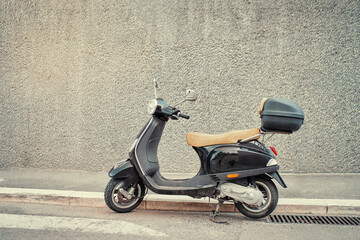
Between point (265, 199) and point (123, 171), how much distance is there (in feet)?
5.50

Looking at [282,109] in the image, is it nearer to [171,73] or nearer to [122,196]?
[122,196]

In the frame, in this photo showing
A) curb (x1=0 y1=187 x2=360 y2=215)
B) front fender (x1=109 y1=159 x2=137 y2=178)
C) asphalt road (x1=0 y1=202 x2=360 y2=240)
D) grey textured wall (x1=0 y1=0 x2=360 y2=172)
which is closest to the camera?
asphalt road (x1=0 y1=202 x2=360 y2=240)

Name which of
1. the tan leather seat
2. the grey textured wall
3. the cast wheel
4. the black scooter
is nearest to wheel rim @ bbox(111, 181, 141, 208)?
the black scooter

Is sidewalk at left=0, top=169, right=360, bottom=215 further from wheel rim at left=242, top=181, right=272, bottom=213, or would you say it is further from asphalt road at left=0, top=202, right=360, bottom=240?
wheel rim at left=242, top=181, right=272, bottom=213

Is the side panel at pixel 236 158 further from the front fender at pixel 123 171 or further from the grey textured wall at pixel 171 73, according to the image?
the grey textured wall at pixel 171 73

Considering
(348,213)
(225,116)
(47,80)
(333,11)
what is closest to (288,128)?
(348,213)

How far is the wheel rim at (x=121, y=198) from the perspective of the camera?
147 inches

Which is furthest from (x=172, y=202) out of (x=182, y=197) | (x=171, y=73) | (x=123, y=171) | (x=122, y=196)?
(x=171, y=73)

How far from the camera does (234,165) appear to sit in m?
3.54

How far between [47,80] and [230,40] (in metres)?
3.60

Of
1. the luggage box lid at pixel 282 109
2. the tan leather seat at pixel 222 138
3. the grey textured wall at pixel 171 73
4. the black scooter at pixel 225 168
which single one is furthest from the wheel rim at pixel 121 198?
the grey textured wall at pixel 171 73

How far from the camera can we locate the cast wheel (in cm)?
353

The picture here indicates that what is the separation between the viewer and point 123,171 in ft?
12.2

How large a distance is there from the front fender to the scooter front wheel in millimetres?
102
